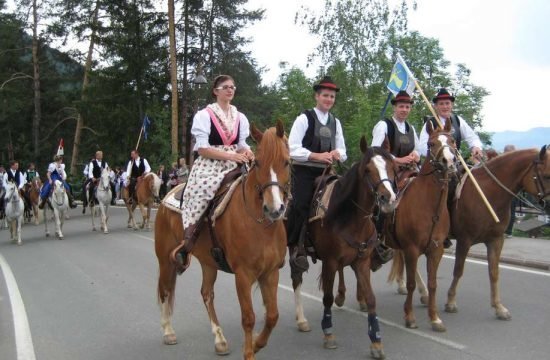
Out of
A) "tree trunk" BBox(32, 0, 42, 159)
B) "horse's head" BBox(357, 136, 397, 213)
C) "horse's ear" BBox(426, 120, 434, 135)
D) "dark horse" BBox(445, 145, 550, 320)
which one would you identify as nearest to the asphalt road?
"dark horse" BBox(445, 145, 550, 320)

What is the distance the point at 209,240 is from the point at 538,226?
11.7 metres

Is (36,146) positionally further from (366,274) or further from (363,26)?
(366,274)

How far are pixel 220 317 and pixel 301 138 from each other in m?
2.63

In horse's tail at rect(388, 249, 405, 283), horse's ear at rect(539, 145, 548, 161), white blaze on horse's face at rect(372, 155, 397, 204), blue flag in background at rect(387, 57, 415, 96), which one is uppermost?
blue flag in background at rect(387, 57, 415, 96)

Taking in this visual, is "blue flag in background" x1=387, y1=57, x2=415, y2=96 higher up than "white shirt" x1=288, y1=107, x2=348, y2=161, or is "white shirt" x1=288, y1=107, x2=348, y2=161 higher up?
"blue flag in background" x1=387, y1=57, x2=415, y2=96

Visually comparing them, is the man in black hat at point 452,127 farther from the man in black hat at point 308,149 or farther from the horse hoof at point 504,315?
the horse hoof at point 504,315

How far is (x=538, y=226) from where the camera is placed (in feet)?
45.7

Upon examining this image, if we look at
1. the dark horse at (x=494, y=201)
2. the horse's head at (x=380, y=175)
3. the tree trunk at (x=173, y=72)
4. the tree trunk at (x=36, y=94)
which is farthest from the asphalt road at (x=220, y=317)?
the tree trunk at (x=36, y=94)

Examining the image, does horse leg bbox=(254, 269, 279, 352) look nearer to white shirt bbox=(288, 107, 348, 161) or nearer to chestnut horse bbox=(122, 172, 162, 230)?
white shirt bbox=(288, 107, 348, 161)

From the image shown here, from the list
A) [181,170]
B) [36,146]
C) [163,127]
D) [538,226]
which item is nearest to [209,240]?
[538,226]

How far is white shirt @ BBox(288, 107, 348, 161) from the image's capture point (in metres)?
5.88

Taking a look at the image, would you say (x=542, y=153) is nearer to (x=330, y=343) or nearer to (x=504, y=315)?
(x=504, y=315)

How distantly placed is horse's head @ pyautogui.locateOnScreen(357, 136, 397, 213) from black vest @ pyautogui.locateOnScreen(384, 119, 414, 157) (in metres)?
1.70

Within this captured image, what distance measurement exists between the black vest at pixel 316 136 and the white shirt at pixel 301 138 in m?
0.05
